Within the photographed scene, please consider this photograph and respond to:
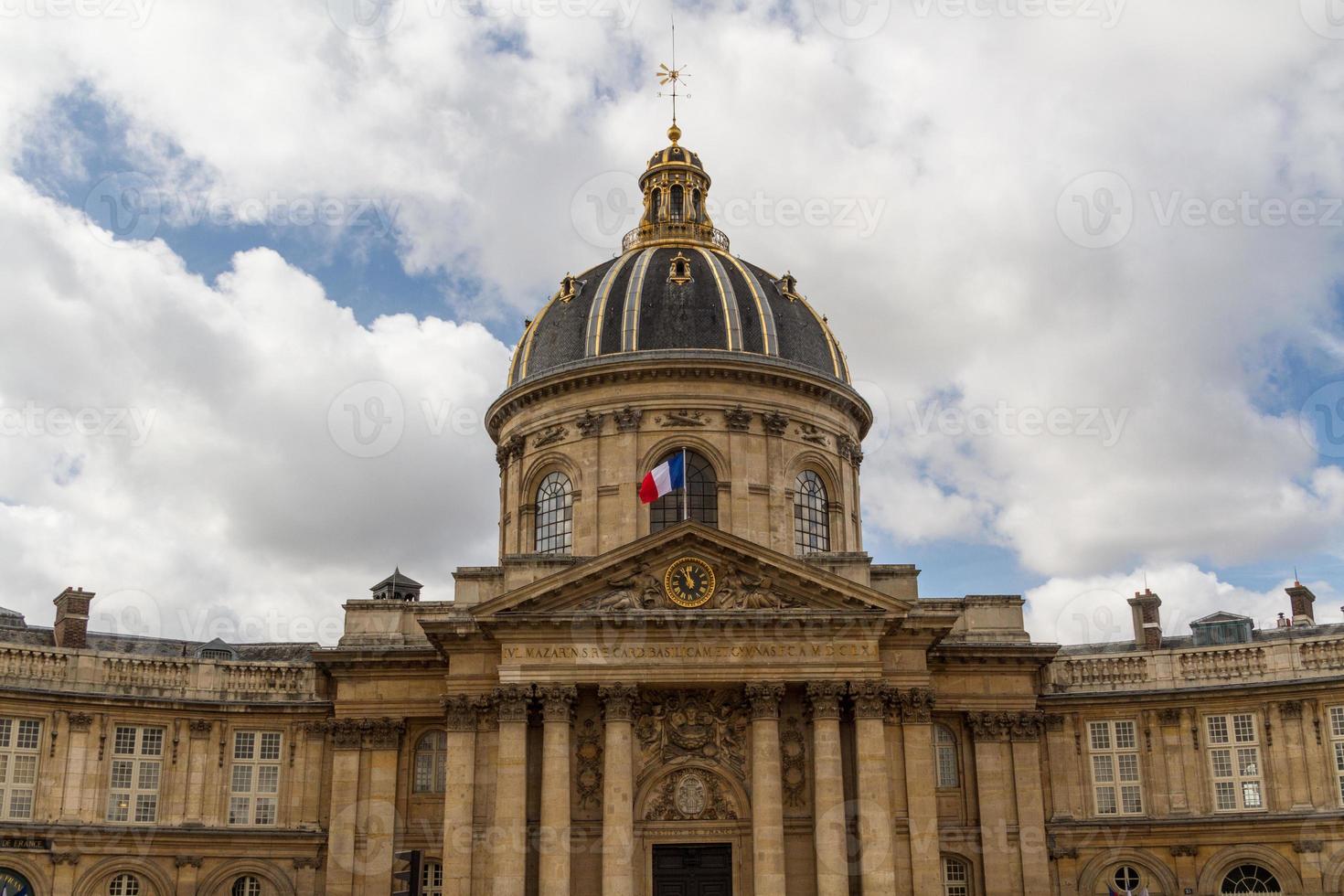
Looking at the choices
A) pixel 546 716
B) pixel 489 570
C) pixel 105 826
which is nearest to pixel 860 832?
pixel 546 716

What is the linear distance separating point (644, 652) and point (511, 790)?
5.28 meters

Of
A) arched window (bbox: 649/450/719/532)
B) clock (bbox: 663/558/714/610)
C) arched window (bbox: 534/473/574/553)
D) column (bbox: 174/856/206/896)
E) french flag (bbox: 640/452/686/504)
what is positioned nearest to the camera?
clock (bbox: 663/558/714/610)

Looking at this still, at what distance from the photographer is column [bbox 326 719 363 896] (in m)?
42.6

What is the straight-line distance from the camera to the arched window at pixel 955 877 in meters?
43.1

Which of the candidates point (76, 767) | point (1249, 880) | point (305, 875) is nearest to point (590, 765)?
point (305, 875)

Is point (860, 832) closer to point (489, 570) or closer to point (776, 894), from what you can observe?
point (776, 894)

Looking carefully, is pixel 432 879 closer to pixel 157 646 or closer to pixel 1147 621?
pixel 157 646

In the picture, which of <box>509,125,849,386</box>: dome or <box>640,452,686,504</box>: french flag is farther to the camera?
<box>509,125,849,386</box>: dome

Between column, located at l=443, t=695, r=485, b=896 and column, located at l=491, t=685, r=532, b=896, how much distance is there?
53.2 inches

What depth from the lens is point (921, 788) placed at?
41.3 meters

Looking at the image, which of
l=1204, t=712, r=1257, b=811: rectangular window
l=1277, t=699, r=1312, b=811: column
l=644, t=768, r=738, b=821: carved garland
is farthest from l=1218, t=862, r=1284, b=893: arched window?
l=644, t=768, r=738, b=821: carved garland

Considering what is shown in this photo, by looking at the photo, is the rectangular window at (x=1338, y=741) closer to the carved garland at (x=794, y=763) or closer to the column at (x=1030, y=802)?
the column at (x=1030, y=802)

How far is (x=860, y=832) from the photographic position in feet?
130

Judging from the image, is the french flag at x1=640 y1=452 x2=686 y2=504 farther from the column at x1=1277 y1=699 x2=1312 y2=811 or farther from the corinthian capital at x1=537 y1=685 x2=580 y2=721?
the column at x1=1277 y1=699 x2=1312 y2=811
